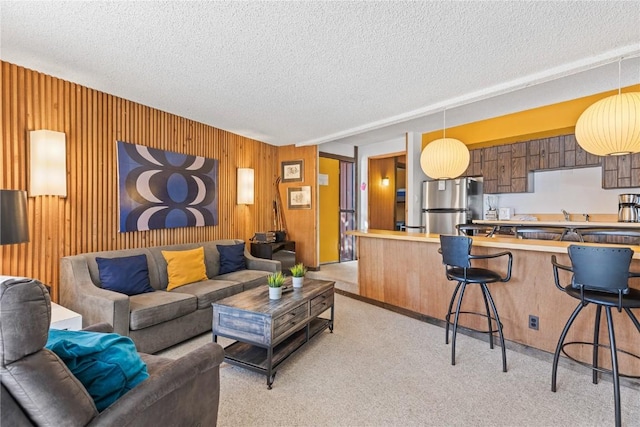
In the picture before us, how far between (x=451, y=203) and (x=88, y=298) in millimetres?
5214

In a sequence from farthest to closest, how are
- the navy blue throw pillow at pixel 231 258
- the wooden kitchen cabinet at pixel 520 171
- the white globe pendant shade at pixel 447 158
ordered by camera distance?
the wooden kitchen cabinet at pixel 520 171 → the navy blue throw pillow at pixel 231 258 → the white globe pendant shade at pixel 447 158

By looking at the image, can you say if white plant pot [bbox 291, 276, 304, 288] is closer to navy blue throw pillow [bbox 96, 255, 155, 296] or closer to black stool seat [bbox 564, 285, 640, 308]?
navy blue throw pillow [bbox 96, 255, 155, 296]

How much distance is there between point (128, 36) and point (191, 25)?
519 millimetres

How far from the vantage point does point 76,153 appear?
3.00m

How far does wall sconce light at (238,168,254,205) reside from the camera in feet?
15.9

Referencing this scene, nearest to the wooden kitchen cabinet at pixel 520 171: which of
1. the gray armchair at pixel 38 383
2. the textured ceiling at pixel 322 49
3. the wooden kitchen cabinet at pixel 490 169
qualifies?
the wooden kitchen cabinet at pixel 490 169

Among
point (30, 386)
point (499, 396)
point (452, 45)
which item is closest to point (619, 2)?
point (452, 45)

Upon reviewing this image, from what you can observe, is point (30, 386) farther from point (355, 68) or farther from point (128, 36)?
point (355, 68)

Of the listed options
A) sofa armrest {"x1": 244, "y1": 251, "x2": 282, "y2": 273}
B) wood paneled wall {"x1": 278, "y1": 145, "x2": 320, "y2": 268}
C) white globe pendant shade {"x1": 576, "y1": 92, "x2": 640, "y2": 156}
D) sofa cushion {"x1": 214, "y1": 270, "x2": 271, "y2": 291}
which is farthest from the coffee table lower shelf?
wood paneled wall {"x1": 278, "y1": 145, "x2": 320, "y2": 268}

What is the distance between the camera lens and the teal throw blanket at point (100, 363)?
111 cm

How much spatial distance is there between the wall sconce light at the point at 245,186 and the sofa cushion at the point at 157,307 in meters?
2.12

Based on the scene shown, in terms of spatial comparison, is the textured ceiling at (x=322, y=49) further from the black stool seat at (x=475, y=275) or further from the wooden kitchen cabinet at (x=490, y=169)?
the black stool seat at (x=475, y=275)

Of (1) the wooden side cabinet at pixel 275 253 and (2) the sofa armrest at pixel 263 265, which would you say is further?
(1) the wooden side cabinet at pixel 275 253

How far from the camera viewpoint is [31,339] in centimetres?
91
